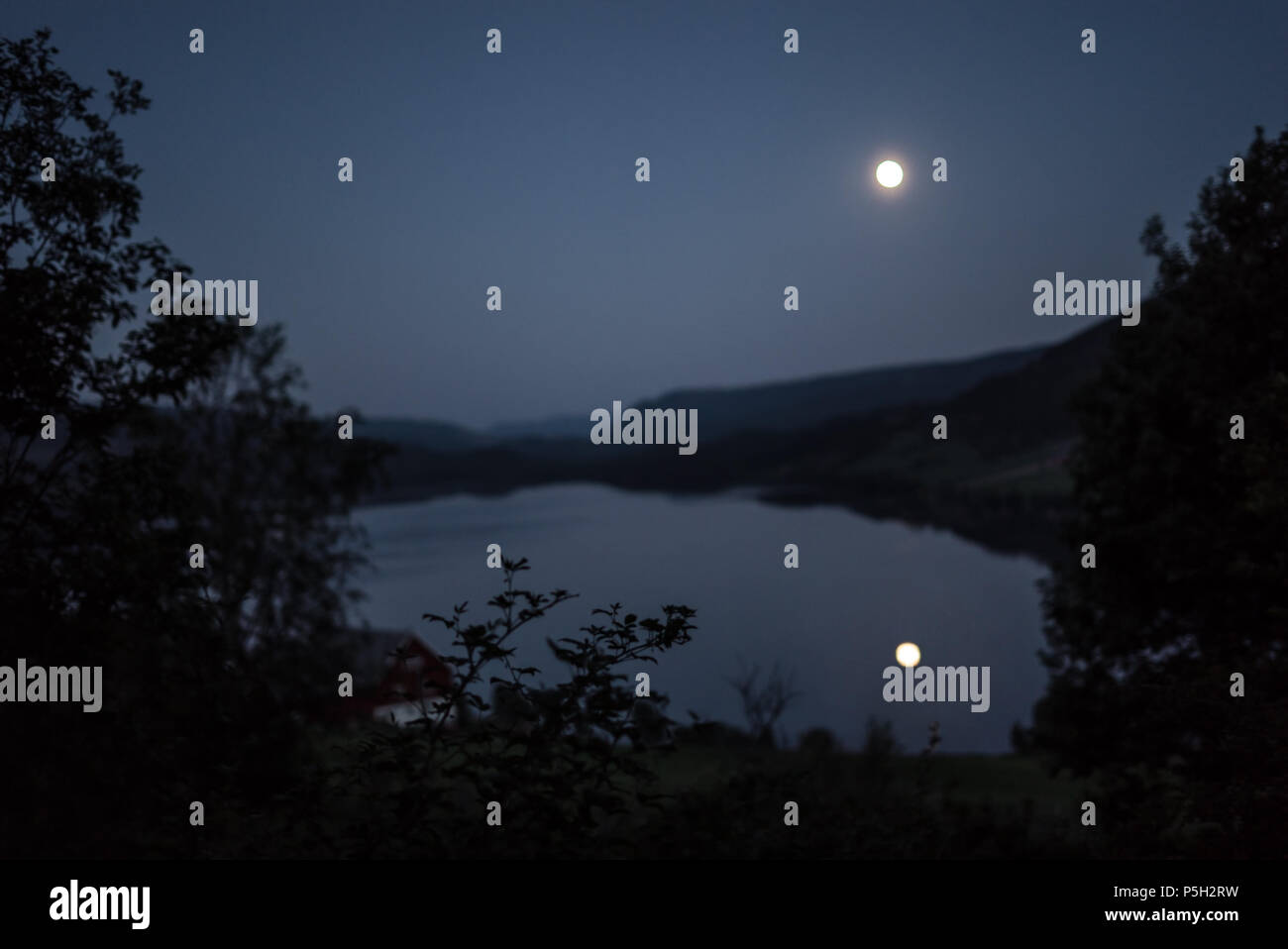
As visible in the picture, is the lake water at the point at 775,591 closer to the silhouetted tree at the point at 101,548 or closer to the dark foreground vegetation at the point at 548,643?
the dark foreground vegetation at the point at 548,643

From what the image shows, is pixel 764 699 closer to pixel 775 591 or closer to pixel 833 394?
pixel 775 591

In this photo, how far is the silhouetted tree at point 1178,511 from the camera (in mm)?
10047

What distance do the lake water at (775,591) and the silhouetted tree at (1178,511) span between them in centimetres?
1793

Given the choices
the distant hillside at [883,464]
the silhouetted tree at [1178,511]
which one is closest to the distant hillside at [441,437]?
the distant hillside at [883,464]

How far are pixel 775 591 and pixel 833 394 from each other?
2943 inches

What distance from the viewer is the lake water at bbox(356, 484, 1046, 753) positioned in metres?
47.3

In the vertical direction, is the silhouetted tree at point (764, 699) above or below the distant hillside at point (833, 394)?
below

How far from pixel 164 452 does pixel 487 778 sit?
5038 mm

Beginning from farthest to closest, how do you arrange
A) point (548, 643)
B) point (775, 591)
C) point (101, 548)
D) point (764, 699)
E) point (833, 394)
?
1. point (833, 394)
2. point (775, 591)
3. point (764, 699)
4. point (101, 548)
5. point (548, 643)

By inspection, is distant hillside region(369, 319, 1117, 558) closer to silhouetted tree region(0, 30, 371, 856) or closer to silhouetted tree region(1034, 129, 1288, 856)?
silhouetted tree region(1034, 129, 1288, 856)

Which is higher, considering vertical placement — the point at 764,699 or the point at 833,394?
the point at 833,394

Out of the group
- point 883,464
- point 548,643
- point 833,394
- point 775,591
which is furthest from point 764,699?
point 833,394

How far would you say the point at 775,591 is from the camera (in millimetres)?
66688

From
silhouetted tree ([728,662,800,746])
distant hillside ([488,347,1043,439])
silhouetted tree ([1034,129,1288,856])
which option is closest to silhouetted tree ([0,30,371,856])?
silhouetted tree ([728,662,800,746])
